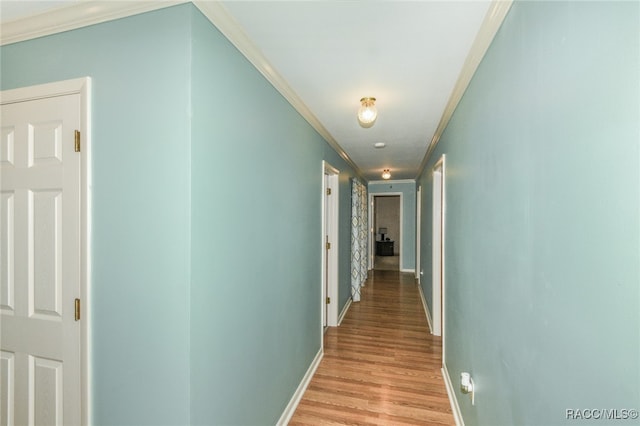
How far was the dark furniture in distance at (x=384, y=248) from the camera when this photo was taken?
33.9 ft

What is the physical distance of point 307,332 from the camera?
260 centimetres

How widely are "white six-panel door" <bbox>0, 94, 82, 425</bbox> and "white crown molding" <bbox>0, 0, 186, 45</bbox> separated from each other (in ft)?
1.01

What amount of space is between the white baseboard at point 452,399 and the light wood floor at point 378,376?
4cm

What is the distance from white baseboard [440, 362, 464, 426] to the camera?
6.50 ft

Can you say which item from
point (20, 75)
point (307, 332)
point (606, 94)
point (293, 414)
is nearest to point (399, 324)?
point (307, 332)

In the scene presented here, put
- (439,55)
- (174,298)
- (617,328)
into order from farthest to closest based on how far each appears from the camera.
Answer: (439,55)
(174,298)
(617,328)

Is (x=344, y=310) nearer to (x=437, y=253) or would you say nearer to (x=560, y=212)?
(x=437, y=253)

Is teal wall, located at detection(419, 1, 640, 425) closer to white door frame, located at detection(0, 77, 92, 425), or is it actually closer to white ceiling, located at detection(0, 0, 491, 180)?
white ceiling, located at detection(0, 0, 491, 180)

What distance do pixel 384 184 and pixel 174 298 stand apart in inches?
277

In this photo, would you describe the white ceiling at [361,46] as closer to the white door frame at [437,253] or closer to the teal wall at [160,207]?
the teal wall at [160,207]

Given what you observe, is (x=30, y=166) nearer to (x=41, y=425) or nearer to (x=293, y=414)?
(x=41, y=425)

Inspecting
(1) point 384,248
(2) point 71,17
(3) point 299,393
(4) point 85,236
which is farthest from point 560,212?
(1) point 384,248

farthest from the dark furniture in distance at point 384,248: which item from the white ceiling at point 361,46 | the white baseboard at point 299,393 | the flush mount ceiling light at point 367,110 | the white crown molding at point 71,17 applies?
the white crown molding at point 71,17

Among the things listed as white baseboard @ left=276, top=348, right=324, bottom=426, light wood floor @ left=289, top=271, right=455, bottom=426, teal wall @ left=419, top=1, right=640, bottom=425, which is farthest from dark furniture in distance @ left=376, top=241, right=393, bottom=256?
teal wall @ left=419, top=1, right=640, bottom=425
